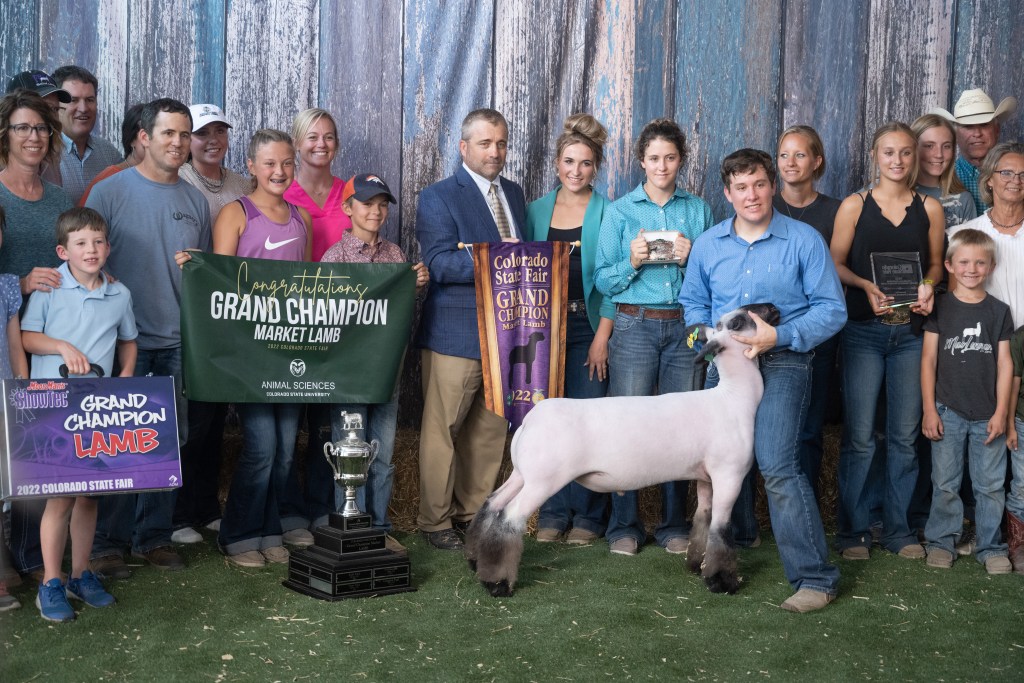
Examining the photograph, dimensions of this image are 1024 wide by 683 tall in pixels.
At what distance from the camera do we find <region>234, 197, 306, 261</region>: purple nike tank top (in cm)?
481

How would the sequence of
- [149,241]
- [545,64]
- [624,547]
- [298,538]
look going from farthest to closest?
[545,64]
[298,538]
[624,547]
[149,241]

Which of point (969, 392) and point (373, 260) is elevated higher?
point (373, 260)

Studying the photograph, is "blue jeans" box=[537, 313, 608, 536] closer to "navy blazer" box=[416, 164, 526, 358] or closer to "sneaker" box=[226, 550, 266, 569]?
"navy blazer" box=[416, 164, 526, 358]

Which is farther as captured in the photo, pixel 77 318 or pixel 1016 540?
pixel 1016 540

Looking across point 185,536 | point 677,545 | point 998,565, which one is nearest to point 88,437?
point 185,536

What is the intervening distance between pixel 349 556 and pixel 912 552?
8.60ft

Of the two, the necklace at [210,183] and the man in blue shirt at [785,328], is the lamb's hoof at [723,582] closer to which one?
the man in blue shirt at [785,328]

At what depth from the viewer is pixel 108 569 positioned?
4512 mm

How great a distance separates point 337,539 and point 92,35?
3410 millimetres

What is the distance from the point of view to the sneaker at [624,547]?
4928 mm

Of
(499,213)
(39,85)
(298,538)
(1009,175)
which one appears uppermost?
(39,85)

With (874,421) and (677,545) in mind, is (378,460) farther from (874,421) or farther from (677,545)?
(874,421)

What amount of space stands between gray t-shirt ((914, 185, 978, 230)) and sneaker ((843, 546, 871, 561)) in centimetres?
164

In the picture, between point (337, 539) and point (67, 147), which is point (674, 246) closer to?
point (337, 539)
